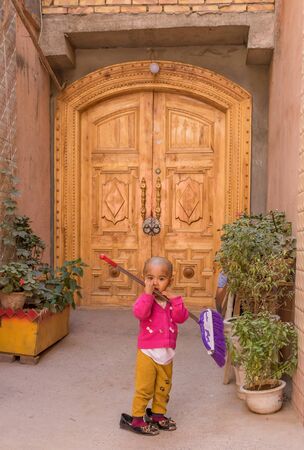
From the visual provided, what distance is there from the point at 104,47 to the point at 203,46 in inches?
51.5

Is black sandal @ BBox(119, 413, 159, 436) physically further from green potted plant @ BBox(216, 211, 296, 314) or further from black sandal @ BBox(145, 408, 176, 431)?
green potted plant @ BBox(216, 211, 296, 314)

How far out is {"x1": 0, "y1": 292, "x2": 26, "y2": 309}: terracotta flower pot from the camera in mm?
4547

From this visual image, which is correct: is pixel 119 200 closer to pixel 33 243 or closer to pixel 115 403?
pixel 33 243

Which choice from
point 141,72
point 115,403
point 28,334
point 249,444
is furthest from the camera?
point 141,72

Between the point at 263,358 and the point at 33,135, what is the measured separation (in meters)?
4.08

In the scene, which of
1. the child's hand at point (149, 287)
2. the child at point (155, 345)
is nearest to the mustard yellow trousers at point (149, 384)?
the child at point (155, 345)

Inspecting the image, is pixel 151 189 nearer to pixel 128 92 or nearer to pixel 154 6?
pixel 128 92

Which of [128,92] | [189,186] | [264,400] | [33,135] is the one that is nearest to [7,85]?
[33,135]

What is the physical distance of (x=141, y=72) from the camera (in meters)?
6.55

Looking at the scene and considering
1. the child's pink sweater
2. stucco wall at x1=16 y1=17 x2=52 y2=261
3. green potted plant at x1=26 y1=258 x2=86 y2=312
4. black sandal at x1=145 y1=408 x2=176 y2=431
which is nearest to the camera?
the child's pink sweater

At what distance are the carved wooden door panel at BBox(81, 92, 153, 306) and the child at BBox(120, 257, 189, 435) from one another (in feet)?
12.2

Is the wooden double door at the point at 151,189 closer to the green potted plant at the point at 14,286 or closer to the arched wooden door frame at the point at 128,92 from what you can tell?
the arched wooden door frame at the point at 128,92

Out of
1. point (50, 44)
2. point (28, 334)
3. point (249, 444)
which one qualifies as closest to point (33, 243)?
point (28, 334)

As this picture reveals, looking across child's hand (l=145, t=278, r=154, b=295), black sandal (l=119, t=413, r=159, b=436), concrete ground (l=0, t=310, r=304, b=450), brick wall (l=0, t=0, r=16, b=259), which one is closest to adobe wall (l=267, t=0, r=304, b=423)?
concrete ground (l=0, t=310, r=304, b=450)
